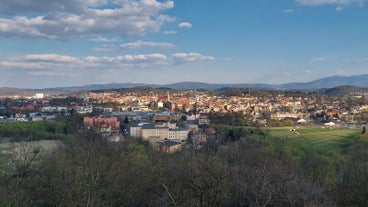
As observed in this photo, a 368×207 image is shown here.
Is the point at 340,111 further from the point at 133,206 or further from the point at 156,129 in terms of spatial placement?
the point at 133,206

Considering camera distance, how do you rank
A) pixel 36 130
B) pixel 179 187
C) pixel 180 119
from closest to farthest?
pixel 179 187 < pixel 36 130 < pixel 180 119

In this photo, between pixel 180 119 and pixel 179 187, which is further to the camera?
pixel 180 119

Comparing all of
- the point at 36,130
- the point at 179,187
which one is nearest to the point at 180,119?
the point at 36,130

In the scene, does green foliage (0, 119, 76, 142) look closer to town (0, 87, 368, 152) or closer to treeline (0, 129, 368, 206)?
town (0, 87, 368, 152)

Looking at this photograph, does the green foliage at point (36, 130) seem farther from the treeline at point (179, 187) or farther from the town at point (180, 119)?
the treeline at point (179, 187)

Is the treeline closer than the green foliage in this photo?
Yes

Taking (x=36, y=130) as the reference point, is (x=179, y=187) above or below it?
above

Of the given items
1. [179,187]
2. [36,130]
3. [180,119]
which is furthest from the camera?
[180,119]

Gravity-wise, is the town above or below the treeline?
below

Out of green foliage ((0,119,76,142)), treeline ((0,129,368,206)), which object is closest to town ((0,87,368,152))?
green foliage ((0,119,76,142))

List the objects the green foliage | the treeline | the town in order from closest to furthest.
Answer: the treeline < the green foliage < the town

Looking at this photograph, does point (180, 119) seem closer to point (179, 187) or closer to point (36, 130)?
point (36, 130)

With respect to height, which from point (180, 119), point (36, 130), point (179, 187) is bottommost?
point (180, 119)
